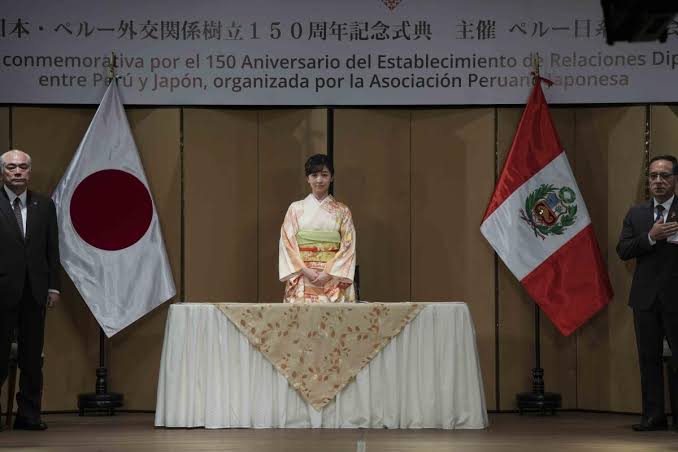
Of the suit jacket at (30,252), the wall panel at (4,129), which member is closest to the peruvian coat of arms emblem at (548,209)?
the suit jacket at (30,252)

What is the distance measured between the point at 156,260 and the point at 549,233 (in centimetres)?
254

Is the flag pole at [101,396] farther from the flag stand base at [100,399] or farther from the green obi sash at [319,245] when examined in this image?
the green obi sash at [319,245]

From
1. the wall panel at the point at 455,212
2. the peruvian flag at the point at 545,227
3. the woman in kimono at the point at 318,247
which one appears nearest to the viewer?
the woman in kimono at the point at 318,247

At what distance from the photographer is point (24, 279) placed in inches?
250

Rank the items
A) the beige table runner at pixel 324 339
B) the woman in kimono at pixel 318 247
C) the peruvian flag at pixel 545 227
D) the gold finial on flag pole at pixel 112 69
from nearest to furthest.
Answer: the beige table runner at pixel 324 339 → the woman in kimono at pixel 318 247 → the peruvian flag at pixel 545 227 → the gold finial on flag pole at pixel 112 69

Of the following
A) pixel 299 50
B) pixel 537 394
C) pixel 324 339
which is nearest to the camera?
pixel 324 339

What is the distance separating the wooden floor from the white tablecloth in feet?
0.37

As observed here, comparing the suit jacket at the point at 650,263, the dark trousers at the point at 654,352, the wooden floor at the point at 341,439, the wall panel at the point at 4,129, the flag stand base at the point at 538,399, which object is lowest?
the wooden floor at the point at 341,439

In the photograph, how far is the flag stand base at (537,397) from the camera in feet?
24.3

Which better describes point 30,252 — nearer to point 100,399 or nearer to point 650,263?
point 100,399

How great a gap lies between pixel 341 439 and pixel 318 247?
4.74ft

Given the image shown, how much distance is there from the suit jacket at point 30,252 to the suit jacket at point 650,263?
3.23 meters

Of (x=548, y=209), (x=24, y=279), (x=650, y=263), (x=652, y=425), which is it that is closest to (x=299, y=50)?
(x=548, y=209)

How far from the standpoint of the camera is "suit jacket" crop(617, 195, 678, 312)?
634 centimetres
